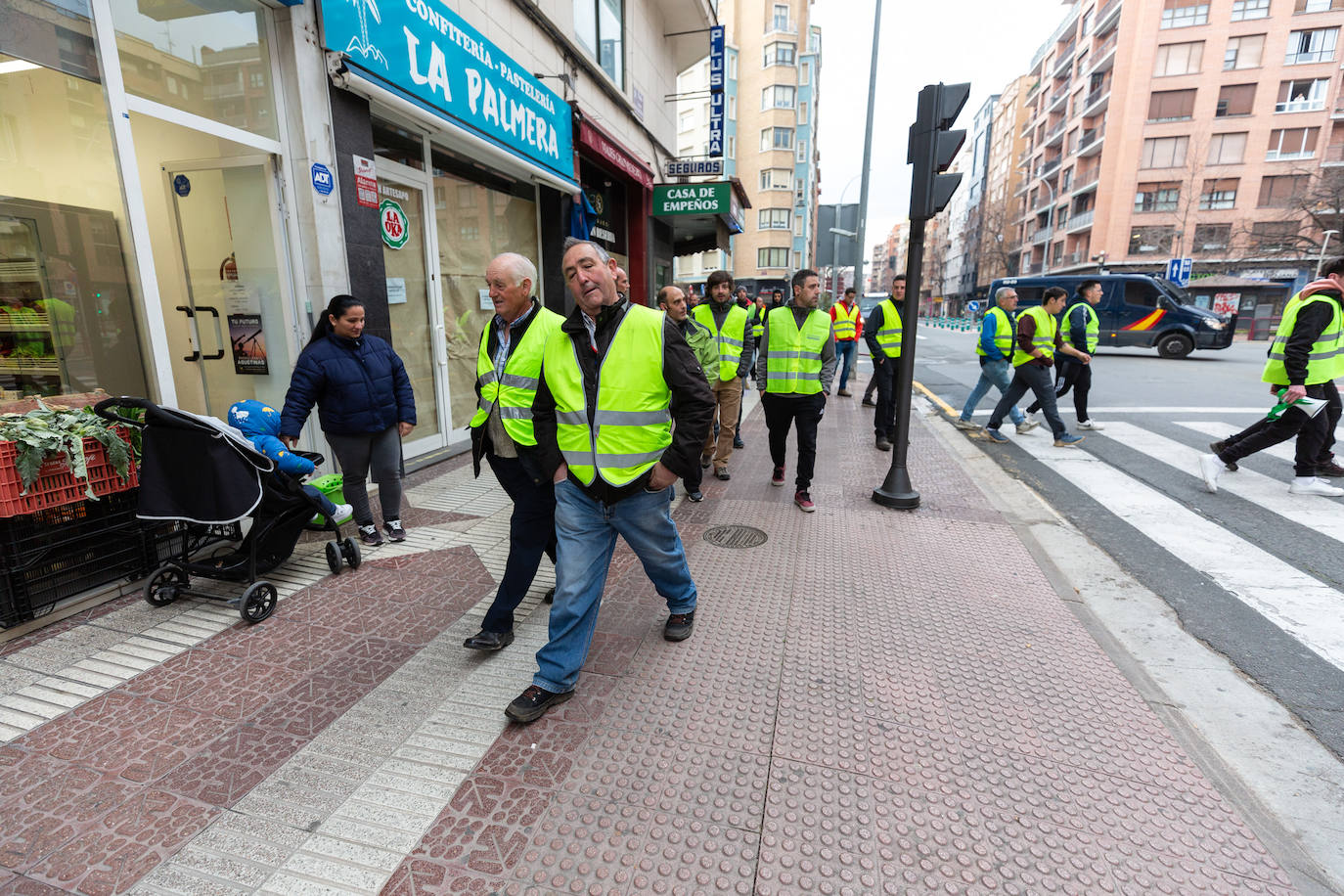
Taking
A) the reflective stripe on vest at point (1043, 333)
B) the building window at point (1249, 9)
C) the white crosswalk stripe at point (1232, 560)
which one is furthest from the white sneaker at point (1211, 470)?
the building window at point (1249, 9)

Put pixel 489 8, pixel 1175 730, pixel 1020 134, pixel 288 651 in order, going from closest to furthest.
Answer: pixel 1175 730 → pixel 288 651 → pixel 489 8 → pixel 1020 134

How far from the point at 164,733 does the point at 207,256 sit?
179 inches

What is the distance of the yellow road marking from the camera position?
414 inches

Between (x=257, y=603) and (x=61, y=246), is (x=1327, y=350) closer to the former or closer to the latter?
(x=257, y=603)

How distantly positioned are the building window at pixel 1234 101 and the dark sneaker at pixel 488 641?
57.3 meters

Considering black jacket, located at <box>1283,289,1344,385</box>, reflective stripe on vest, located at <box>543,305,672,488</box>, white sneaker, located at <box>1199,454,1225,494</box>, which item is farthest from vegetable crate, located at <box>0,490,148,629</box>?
black jacket, located at <box>1283,289,1344,385</box>

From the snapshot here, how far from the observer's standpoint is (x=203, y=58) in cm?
471

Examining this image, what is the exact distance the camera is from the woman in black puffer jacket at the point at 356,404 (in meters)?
4.05

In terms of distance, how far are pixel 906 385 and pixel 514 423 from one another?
11.9ft

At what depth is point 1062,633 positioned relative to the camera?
3303mm

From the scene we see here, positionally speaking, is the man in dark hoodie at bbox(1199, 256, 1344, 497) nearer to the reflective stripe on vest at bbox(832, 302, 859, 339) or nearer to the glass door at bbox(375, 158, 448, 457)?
the reflective stripe on vest at bbox(832, 302, 859, 339)

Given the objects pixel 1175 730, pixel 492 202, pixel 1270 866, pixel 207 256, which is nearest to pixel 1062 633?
pixel 1175 730

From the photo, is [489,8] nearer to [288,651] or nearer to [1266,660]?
[288,651]

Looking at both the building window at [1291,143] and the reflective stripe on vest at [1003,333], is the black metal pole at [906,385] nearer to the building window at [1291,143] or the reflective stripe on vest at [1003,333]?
the reflective stripe on vest at [1003,333]
